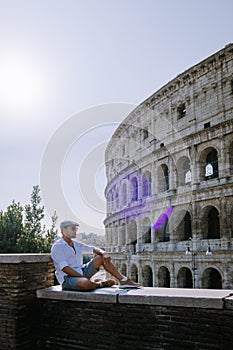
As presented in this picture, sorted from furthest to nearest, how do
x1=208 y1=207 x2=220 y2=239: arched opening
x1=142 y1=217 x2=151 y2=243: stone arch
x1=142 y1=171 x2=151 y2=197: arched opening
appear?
x1=142 y1=171 x2=151 y2=197: arched opening, x1=142 y1=217 x2=151 y2=243: stone arch, x1=208 y1=207 x2=220 y2=239: arched opening

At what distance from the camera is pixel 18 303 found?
14.9ft

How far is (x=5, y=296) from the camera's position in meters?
4.60

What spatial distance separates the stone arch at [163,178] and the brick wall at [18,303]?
63.3 feet

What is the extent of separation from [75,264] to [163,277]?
19.1 meters

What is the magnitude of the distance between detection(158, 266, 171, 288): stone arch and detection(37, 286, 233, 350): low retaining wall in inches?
735

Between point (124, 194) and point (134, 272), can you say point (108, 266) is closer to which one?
point (134, 272)

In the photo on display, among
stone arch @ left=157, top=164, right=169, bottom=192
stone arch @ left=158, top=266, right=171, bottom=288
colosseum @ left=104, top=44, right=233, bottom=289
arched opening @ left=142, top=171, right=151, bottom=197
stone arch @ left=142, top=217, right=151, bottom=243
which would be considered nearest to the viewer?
colosseum @ left=104, top=44, right=233, bottom=289

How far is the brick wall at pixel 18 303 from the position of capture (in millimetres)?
4492

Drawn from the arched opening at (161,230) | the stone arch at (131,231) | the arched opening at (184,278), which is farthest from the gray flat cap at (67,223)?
the stone arch at (131,231)

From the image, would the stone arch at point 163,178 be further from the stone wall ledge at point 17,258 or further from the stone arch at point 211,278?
the stone wall ledge at point 17,258

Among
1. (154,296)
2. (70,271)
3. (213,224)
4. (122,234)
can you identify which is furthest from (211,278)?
(154,296)

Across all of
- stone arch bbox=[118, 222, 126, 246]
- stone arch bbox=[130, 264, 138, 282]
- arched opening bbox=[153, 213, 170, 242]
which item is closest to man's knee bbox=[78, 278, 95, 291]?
arched opening bbox=[153, 213, 170, 242]

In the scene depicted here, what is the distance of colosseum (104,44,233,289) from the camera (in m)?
19.0

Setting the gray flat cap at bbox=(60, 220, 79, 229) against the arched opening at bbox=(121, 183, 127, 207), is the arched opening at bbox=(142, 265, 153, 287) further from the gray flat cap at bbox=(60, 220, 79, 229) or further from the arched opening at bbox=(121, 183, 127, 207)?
the gray flat cap at bbox=(60, 220, 79, 229)
